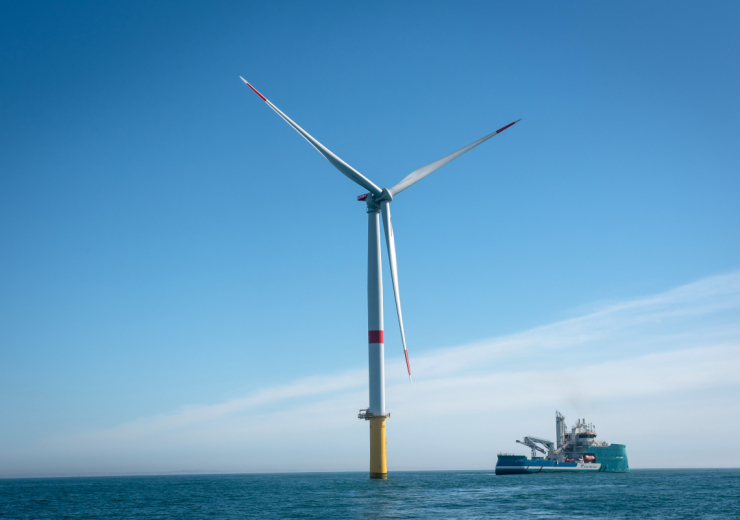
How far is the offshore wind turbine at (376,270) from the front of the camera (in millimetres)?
71625

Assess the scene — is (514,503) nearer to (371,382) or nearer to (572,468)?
(371,382)

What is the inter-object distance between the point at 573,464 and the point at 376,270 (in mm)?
100642

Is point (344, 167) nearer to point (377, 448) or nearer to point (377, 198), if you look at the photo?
point (377, 198)

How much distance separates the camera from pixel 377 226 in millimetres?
79938

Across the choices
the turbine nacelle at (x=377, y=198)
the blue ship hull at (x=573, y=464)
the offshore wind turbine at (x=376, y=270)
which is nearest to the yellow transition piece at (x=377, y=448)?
the offshore wind turbine at (x=376, y=270)

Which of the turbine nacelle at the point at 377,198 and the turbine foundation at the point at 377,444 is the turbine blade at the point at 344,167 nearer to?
the turbine nacelle at the point at 377,198

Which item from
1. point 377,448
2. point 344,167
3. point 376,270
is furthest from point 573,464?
point 344,167

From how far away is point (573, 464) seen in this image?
484ft

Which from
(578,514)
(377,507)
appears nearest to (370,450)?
Result: (377,507)

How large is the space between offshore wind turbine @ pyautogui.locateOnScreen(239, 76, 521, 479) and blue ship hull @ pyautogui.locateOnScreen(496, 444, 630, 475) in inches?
3045

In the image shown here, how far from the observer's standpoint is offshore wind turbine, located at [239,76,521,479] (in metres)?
71.6

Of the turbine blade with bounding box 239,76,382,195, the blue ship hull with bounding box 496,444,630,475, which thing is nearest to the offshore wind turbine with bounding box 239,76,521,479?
the turbine blade with bounding box 239,76,382,195

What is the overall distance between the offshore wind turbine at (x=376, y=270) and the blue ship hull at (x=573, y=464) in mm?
77343

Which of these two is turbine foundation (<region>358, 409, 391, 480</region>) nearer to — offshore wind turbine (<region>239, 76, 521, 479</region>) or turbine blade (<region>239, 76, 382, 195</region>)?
offshore wind turbine (<region>239, 76, 521, 479</region>)
